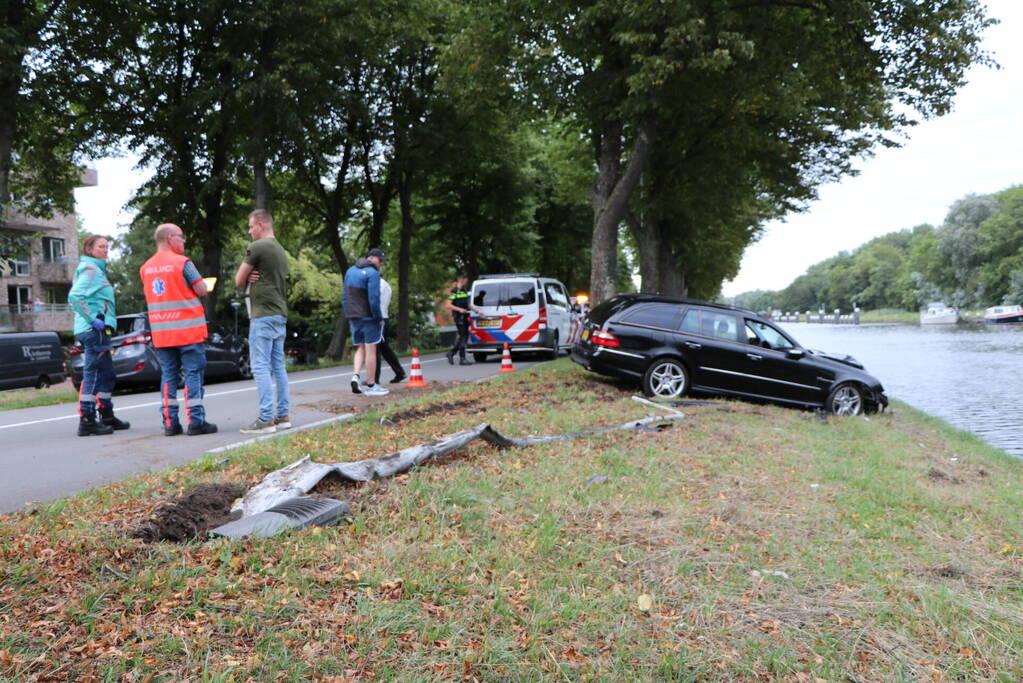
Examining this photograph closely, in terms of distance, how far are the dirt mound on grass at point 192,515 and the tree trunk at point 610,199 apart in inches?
457

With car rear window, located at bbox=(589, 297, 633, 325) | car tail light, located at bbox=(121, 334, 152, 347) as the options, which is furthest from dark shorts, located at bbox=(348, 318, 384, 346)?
car tail light, located at bbox=(121, 334, 152, 347)

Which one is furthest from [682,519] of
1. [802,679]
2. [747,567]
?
[802,679]

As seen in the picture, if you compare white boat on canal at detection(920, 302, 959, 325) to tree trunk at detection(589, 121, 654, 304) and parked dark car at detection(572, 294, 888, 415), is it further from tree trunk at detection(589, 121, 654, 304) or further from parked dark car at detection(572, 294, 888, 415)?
parked dark car at detection(572, 294, 888, 415)

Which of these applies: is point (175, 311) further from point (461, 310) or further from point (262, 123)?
point (262, 123)

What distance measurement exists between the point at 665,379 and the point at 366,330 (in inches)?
178

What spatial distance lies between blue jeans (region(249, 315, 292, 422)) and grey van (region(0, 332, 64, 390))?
14.5 m

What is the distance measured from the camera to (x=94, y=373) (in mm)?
7629

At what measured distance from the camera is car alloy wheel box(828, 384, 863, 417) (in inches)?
474

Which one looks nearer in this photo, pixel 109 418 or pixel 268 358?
pixel 268 358

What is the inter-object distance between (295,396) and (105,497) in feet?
23.0

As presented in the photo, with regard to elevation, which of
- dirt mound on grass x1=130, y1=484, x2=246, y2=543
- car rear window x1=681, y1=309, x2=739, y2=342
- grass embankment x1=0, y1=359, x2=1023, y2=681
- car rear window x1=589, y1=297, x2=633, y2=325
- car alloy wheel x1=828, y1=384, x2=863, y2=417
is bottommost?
car alloy wheel x1=828, y1=384, x2=863, y2=417

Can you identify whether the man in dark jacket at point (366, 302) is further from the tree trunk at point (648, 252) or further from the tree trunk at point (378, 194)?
the tree trunk at point (378, 194)

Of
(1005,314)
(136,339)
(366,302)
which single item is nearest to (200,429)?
(366,302)

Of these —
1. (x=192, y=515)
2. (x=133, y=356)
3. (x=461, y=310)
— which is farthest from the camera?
(x=461, y=310)
